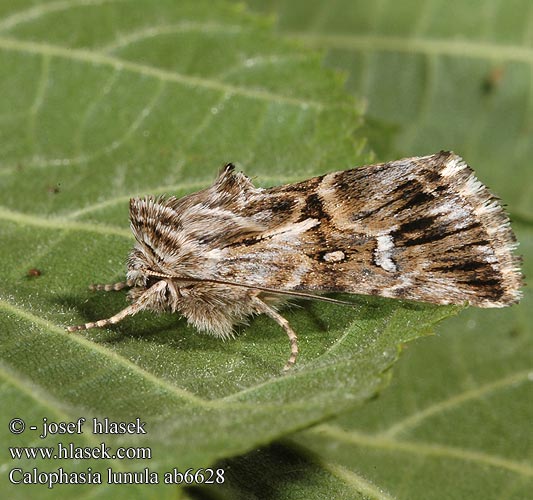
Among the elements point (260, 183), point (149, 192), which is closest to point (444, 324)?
point (260, 183)

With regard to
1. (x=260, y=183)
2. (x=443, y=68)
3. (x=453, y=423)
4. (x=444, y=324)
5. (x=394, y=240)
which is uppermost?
(x=443, y=68)

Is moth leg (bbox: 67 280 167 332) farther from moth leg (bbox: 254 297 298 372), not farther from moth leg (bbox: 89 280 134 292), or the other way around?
moth leg (bbox: 254 297 298 372)

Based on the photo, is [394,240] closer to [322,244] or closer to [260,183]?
[322,244]

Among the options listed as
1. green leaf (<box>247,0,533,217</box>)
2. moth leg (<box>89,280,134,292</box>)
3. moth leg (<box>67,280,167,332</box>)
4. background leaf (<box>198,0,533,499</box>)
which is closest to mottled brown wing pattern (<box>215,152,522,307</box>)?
moth leg (<box>67,280,167,332</box>)

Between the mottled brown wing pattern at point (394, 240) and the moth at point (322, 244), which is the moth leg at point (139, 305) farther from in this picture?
the mottled brown wing pattern at point (394, 240)

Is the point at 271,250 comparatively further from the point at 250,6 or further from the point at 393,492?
the point at 250,6

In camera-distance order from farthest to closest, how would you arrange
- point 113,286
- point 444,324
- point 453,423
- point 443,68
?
point 443,68 < point 444,324 < point 453,423 < point 113,286

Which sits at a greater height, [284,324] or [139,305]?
[139,305]
